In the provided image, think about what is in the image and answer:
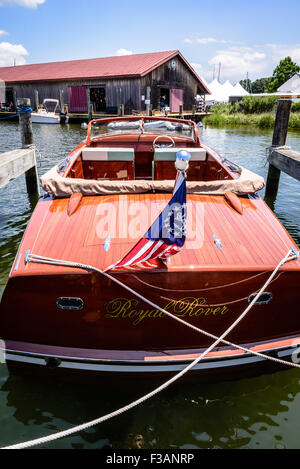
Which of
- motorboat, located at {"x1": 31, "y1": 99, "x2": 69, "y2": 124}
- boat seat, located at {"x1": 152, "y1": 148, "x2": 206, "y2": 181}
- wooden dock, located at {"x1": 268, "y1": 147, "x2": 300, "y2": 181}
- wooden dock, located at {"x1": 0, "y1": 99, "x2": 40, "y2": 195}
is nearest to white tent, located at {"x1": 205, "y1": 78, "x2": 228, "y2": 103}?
motorboat, located at {"x1": 31, "y1": 99, "x2": 69, "y2": 124}

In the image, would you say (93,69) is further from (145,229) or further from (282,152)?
(145,229)

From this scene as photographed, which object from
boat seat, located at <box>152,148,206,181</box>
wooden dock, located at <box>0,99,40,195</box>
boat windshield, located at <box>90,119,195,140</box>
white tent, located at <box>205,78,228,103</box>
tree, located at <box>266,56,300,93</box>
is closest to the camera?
boat seat, located at <box>152,148,206,181</box>

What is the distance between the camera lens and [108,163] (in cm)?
481

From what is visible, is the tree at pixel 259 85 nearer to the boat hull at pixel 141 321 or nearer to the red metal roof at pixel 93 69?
the red metal roof at pixel 93 69

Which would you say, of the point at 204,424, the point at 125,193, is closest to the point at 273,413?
the point at 204,424

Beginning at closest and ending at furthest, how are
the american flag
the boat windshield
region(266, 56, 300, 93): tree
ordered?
the american flag
the boat windshield
region(266, 56, 300, 93): tree

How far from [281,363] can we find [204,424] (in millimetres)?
782

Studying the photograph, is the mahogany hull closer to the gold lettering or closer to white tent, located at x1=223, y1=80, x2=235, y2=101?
the gold lettering

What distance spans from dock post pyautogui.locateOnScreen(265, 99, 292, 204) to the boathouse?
720 inches

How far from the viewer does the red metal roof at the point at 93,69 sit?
80.3 ft

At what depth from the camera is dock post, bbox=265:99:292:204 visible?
6.36 meters

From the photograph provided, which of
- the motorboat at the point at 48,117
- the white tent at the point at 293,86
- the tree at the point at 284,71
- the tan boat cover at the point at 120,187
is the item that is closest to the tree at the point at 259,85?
the tree at the point at 284,71

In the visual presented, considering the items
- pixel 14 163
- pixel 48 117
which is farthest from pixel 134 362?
pixel 48 117

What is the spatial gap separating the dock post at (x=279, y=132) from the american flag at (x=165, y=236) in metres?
5.46
